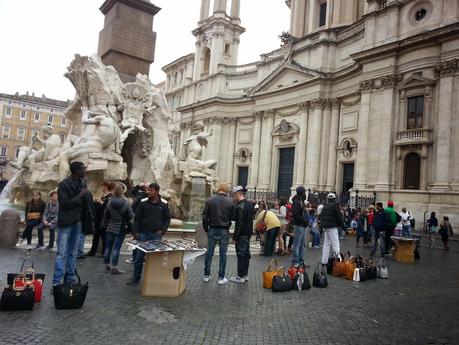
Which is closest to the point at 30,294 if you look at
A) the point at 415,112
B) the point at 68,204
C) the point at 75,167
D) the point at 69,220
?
the point at 69,220

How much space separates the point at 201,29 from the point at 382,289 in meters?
40.7

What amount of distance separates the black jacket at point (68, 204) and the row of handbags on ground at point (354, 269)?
15.8 ft

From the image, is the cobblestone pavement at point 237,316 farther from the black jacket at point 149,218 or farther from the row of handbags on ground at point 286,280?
Result: the black jacket at point 149,218

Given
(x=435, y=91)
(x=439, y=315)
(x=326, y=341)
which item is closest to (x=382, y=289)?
(x=439, y=315)

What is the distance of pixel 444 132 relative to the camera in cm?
2098

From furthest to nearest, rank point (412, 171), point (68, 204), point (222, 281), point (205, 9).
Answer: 1. point (205, 9)
2. point (412, 171)
3. point (222, 281)
4. point (68, 204)

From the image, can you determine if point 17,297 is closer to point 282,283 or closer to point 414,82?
point 282,283

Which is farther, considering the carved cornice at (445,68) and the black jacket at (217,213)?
the carved cornice at (445,68)

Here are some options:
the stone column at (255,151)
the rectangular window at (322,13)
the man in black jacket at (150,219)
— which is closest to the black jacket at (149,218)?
the man in black jacket at (150,219)

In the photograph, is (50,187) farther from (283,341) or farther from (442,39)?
(442,39)

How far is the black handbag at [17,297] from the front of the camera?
4.26 m

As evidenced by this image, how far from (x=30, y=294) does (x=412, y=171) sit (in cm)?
2264

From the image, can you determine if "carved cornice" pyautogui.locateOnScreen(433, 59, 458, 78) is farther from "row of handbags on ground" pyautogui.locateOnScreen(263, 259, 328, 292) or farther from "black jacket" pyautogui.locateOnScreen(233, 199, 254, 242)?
"black jacket" pyautogui.locateOnScreen(233, 199, 254, 242)

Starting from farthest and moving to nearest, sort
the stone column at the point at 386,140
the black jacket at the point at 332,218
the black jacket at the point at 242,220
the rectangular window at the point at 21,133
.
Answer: the rectangular window at the point at 21,133 < the stone column at the point at 386,140 < the black jacket at the point at 332,218 < the black jacket at the point at 242,220
